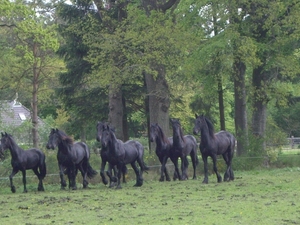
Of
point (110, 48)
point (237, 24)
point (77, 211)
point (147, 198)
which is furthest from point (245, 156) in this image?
point (77, 211)

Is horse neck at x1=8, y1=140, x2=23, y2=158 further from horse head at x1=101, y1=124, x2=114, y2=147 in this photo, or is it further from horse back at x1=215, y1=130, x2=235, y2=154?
horse back at x1=215, y1=130, x2=235, y2=154

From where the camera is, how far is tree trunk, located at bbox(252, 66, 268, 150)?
3130cm

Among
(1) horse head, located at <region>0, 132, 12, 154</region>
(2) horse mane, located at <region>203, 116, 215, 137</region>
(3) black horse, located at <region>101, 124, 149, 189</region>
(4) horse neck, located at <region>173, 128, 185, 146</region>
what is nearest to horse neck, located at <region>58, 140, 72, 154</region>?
(3) black horse, located at <region>101, 124, 149, 189</region>

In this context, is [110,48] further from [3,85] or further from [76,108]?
[3,85]

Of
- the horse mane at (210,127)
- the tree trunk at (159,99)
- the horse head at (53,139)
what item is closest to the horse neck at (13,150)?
the horse head at (53,139)

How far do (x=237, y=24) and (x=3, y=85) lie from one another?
54.9 ft

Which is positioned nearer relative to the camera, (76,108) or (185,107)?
(76,108)

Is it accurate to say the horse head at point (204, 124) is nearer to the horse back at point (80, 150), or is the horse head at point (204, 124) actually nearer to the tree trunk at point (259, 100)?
Answer: the horse back at point (80, 150)

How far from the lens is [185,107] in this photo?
37.3 m

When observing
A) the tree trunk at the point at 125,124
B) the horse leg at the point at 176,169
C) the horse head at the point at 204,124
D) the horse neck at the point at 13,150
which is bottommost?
the horse leg at the point at 176,169

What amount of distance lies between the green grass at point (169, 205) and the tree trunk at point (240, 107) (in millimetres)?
8830

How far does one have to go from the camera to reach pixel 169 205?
14594mm

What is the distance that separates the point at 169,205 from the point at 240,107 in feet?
61.2

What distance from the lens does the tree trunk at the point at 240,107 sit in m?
29.4
